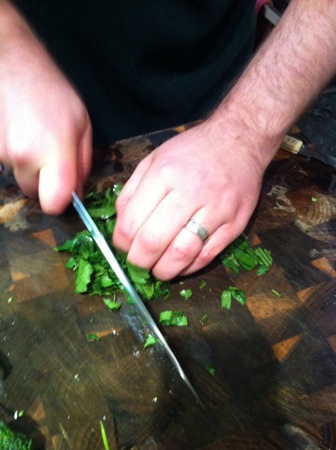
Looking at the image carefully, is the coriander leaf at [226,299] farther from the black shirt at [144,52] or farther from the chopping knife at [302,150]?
the black shirt at [144,52]

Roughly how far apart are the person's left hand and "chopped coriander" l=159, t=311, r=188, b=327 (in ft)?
0.29

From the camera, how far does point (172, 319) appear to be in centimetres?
110

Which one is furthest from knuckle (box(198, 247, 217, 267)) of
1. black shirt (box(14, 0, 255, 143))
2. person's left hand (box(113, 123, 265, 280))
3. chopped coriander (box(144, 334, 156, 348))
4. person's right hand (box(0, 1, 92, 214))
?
black shirt (box(14, 0, 255, 143))

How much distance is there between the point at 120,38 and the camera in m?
1.42

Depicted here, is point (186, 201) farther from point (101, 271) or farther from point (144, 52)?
point (144, 52)

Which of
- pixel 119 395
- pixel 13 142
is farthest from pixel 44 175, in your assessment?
pixel 119 395

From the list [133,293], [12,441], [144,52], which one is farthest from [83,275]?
[144,52]

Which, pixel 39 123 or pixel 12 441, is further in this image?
pixel 39 123

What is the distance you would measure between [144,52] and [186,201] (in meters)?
0.65

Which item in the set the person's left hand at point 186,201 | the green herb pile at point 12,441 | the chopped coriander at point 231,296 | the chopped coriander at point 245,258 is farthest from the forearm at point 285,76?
the green herb pile at point 12,441

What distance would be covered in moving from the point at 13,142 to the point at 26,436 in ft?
2.04

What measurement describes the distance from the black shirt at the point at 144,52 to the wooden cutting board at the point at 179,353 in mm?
496

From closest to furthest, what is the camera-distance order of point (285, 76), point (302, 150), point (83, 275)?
1. point (83, 275)
2. point (285, 76)
3. point (302, 150)

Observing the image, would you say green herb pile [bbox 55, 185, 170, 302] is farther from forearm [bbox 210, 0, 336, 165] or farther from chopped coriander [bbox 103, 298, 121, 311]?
forearm [bbox 210, 0, 336, 165]
